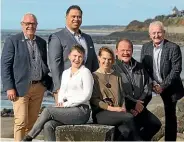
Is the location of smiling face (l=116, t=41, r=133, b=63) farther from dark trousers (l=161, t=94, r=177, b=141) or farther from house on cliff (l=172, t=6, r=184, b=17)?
house on cliff (l=172, t=6, r=184, b=17)

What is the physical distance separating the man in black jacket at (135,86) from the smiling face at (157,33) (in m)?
0.40

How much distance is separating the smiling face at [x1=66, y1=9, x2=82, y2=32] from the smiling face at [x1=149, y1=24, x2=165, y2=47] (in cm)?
93

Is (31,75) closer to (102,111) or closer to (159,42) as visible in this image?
(102,111)

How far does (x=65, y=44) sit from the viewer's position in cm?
607

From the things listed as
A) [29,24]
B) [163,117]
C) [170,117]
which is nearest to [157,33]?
[170,117]

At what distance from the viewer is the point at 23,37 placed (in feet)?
20.7

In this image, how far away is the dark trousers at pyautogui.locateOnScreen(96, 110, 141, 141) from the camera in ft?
18.5

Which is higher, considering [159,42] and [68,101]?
[159,42]

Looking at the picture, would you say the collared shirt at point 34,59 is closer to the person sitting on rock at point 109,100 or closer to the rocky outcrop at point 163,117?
the person sitting on rock at point 109,100

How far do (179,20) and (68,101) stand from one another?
95.4 meters

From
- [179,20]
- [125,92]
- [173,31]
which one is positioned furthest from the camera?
[179,20]

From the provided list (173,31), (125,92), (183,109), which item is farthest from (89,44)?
(173,31)

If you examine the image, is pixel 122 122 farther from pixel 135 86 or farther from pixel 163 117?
pixel 163 117

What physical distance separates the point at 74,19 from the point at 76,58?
589mm
